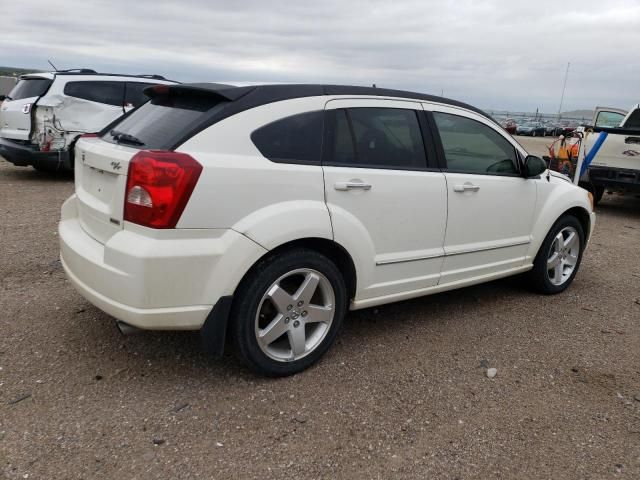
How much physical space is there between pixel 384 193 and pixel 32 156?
24.0ft

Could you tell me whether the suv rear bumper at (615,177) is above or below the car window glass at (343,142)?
below

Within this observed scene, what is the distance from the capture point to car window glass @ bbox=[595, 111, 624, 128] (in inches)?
438

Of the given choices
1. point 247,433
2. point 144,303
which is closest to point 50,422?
point 144,303

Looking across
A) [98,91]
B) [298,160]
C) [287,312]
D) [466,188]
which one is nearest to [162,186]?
[298,160]

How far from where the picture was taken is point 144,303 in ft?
8.84

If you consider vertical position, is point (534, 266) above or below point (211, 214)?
below

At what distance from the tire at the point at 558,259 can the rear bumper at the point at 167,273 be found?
2920mm

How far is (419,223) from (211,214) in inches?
58.2

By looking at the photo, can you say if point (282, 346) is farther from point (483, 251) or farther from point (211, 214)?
point (483, 251)

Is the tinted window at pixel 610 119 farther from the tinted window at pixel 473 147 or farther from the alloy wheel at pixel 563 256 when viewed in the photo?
the tinted window at pixel 473 147

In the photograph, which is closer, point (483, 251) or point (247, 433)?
point (247, 433)

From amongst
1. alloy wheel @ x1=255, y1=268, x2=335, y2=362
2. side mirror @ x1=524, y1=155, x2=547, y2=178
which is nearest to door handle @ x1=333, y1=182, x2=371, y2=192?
alloy wheel @ x1=255, y1=268, x2=335, y2=362

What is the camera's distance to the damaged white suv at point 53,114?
8.65 metres

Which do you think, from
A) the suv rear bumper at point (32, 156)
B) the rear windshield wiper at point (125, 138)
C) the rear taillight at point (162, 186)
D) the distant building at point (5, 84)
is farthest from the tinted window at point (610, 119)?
the distant building at point (5, 84)
